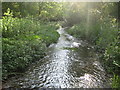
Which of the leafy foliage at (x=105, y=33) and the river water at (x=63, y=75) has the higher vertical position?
the leafy foliage at (x=105, y=33)

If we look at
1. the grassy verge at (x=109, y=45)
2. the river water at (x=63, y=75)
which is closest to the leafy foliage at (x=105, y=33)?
the grassy verge at (x=109, y=45)

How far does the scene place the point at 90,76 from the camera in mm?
6836

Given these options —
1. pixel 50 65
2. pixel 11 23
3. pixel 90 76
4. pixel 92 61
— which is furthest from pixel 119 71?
pixel 11 23

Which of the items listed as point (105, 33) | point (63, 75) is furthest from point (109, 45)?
point (63, 75)

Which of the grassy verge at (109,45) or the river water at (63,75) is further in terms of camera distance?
the grassy verge at (109,45)

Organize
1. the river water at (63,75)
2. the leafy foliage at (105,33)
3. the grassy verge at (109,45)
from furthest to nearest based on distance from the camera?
1. the leafy foliage at (105,33)
2. the grassy verge at (109,45)
3. the river water at (63,75)

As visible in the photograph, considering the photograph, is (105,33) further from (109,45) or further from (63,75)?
(63,75)

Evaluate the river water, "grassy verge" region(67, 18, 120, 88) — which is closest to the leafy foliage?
"grassy verge" region(67, 18, 120, 88)

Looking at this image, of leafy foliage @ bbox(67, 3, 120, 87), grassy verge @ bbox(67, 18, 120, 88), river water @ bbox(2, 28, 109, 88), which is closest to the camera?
river water @ bbox(2, 28, 109, 88)

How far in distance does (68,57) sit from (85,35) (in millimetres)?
8952

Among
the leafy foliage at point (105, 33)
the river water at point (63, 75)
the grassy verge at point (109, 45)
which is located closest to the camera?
the river water at point (63, 75)

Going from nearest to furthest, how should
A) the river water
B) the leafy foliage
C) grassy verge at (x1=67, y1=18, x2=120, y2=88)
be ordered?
1. the river water
2. grassy verge at (x1=67, y1=18, x2=120, y2=88)
3. the leafy foliage

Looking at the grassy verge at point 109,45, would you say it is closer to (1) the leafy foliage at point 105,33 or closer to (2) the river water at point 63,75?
(1) the leafy foliage at point 105,33

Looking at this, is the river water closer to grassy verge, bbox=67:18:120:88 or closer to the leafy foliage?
grassy verge, bbox=67:18:120:88
